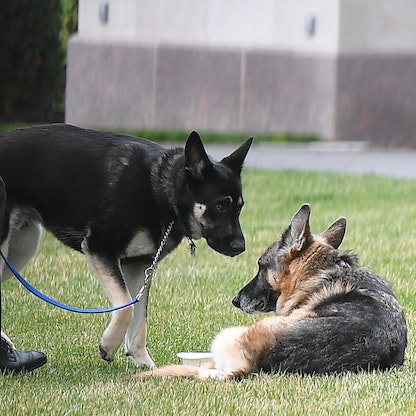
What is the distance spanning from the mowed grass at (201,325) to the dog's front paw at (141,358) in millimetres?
60

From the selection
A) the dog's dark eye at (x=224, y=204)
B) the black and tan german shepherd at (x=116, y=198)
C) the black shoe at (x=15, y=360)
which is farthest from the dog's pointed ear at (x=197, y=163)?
the black shoe at (x=15, y=360)

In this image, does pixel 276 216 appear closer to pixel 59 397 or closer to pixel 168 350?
pixel 168 350

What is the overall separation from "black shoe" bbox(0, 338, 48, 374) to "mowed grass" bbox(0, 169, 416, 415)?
0.06m

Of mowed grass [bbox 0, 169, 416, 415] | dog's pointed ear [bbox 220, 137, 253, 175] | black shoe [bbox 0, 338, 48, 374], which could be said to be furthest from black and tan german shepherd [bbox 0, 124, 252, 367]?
mowed grass [bbox 0, 169, 416, 415]

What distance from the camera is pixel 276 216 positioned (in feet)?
38.3

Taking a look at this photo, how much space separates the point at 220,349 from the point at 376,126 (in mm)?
14646

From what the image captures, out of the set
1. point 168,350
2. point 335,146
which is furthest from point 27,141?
point 335,146

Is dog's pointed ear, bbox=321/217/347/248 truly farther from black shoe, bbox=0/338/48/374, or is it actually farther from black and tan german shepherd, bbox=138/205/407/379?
black shoe, bbox=0/338/48/374

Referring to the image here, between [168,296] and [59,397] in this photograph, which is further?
[168,296]

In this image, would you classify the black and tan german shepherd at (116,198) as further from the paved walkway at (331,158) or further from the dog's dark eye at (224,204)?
the paved walkway at (331,158)

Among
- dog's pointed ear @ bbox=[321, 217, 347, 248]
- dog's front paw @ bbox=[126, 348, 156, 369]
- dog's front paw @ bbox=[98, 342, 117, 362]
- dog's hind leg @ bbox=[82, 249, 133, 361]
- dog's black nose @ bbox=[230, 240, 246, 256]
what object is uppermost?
dog's pointed ear @ bbox=[321, 217, 347, 248]

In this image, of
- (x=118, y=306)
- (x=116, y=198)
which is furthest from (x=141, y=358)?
(x=116, y=198)

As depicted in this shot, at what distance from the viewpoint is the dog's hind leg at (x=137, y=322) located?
20.6 feet

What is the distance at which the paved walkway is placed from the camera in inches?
617
